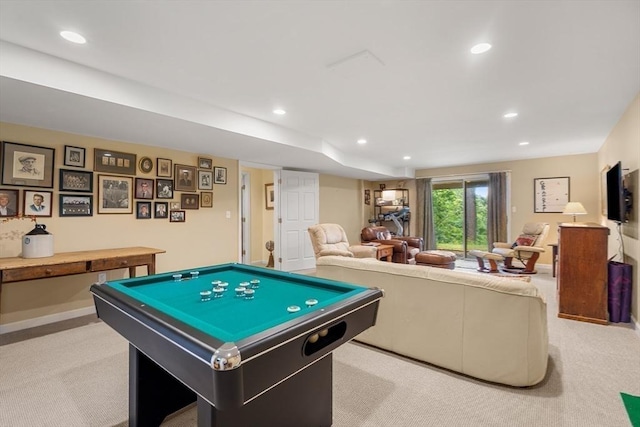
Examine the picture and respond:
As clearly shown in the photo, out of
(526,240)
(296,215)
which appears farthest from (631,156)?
(296,215)

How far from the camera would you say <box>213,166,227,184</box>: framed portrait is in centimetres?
496

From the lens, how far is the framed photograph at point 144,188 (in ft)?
13.3

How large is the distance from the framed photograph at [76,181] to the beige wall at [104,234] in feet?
0.19

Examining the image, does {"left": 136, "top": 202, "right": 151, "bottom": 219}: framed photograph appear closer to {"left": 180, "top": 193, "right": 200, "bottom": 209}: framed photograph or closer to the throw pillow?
{"left": 180, "top": 193, "right": 200, "bottom": 209}: framed photograph

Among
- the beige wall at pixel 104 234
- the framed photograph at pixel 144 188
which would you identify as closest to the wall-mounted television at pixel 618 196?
the beige wall at pixel 104 234

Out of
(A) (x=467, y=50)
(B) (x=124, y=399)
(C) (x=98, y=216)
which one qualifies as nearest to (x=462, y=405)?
(B) (x=124, y=399)

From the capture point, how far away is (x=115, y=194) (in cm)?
386

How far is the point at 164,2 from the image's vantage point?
171 centimetres

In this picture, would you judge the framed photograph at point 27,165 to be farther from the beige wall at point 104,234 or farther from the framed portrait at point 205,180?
the framed portrait at point 205,180

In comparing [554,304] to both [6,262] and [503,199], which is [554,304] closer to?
[503,199]

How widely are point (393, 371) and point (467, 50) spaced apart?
246cm

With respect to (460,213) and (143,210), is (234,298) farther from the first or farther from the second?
(460,213)

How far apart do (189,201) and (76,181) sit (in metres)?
1.39

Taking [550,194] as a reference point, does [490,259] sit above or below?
below
